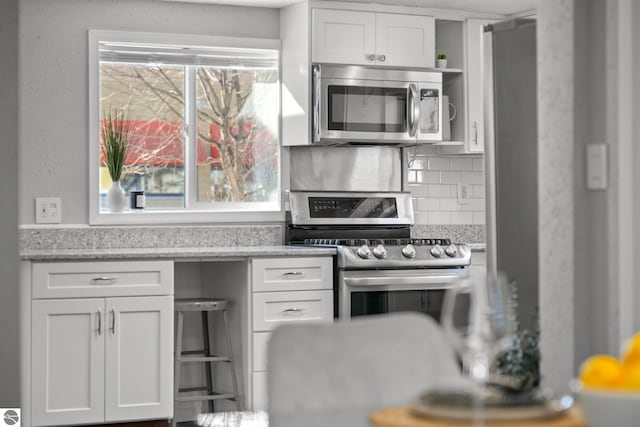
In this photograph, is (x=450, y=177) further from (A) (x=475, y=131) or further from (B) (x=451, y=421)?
(B) (x=451, y=421)

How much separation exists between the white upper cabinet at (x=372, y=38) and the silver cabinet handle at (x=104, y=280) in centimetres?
161

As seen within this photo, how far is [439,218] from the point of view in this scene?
228 inches

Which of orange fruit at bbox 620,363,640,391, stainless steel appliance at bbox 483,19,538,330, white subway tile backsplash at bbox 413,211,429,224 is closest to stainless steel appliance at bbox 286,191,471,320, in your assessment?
white subway tile backsplash at bbox 413,211,429,224

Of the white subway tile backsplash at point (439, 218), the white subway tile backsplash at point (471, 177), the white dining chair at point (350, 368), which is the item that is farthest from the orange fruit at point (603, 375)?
the white subway tile backsplash at point (471, 177)

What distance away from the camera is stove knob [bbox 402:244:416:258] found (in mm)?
4918

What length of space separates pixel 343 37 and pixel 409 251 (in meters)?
1.22

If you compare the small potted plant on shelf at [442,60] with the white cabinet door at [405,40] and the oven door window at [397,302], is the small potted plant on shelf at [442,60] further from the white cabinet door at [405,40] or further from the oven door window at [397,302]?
the oven door window at [397,302]

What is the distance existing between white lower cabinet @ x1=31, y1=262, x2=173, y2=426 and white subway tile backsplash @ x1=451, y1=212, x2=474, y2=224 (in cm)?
199

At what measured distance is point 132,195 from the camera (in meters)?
5.12

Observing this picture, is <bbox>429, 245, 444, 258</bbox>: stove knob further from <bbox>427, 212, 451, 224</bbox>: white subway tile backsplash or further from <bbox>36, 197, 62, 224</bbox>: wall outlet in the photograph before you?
<bbox>36, 197, 62, 224</bbox>: wall outlet

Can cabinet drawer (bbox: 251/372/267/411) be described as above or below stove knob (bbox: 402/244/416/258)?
below

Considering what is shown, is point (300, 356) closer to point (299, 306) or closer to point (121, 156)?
point (299, 306)

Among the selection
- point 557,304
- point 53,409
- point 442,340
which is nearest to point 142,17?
point 53,409

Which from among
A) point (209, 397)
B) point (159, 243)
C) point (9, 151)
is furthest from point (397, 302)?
point (9, 151)
